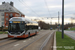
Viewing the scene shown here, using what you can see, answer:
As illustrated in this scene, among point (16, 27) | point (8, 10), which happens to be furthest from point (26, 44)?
point (8, 10)

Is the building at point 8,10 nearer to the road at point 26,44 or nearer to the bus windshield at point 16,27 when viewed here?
the bus windshield at point 16,27

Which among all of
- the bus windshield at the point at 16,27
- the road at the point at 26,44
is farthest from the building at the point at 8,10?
the road at the point at 26,44

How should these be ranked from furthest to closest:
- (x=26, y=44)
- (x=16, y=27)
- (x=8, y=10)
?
(x=8, y=10) → (x=16, y=27) → (x=26, y=44)

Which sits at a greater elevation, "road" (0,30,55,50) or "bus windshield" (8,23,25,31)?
"bus windshield" (8,23,25,31)

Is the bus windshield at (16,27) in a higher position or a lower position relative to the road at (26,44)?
higher

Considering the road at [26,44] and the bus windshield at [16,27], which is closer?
the road at [26,44]

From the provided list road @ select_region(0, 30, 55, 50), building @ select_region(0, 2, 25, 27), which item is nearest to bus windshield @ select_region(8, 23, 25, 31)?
road @ select_region(0, 30, 55, 50)

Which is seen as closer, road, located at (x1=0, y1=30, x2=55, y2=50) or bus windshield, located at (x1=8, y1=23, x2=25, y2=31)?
road, located at (x1=0, y1=30, x2=55, y2=50)

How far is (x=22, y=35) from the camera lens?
15867 mm

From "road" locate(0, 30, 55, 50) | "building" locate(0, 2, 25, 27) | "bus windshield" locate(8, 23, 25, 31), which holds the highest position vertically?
"building" locate(0, 2, 25, 27)

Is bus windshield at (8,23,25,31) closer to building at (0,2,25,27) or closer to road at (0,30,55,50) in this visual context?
road at (0,30,55,50)

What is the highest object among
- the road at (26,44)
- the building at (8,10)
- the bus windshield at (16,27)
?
the building at (8,10)

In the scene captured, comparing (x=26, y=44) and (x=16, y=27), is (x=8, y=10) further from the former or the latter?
(x=26, y=44)

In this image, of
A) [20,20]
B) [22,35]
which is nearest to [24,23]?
[20,20]
